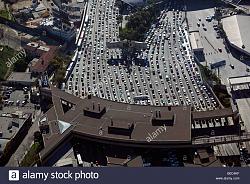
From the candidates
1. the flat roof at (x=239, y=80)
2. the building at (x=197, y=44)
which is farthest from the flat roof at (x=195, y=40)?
the flat roof at (x=239, y=80)

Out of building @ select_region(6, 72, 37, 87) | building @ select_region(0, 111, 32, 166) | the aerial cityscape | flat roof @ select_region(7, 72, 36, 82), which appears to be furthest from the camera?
flat roof @ select_region(7, 72, 36, 82)

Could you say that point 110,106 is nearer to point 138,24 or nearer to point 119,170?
point 119,170

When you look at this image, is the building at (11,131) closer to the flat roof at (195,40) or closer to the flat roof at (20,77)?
the flat roof at (20,77)

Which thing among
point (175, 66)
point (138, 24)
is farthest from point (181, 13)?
point (175, 66)

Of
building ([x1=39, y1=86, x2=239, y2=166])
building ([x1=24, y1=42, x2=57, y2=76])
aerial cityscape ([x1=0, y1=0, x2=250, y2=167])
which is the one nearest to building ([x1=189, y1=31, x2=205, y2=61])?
aerial cityscape ([x1=0, y1=0, x2=250, y2=167])

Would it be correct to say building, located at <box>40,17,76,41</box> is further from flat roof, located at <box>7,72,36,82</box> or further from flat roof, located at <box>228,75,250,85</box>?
flat roof, located at <box>228,75,250,85</box>

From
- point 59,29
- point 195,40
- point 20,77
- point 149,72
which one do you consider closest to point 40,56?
point 20,77

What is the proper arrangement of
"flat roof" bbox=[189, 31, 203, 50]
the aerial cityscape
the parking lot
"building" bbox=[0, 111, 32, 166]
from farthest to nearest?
"flat roof" bbox=[189, 31, 203, 50] → the parking lot → "building" bbox=[0, 111, 32, 166] → the aerial cityscape
